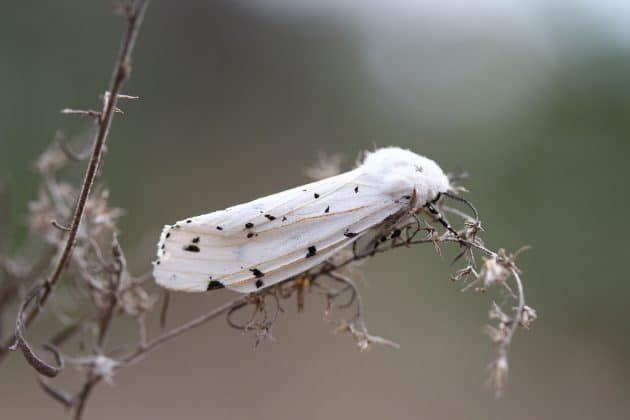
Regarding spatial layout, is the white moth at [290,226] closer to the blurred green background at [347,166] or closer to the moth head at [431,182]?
the moth head at [431,182]

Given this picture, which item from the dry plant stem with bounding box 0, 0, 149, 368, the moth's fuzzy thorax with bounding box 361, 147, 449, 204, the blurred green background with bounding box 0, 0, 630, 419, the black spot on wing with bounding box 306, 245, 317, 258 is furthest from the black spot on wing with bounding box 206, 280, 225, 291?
the blurred green background with bounding box 0, 0, 630, 419

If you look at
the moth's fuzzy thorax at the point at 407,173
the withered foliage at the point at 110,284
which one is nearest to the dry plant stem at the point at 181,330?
the withered foliage at the point at 110,284

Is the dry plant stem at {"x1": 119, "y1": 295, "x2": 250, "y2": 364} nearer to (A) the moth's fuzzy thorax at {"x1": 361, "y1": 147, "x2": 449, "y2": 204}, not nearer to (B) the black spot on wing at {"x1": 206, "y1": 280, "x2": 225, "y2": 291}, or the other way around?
(B) the black spot on wing at {"x1": 206, "y1": 280, "x2": 225, "y2": 291}

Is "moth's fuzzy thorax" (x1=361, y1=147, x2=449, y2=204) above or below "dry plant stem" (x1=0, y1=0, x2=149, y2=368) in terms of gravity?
below

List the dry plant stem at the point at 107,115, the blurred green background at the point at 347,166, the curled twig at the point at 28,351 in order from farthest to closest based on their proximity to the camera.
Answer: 1. the blurred green background at the point at 347,166
2. the curled twig at the point at 28,351
3. the dry plant stem at the point at 107,115

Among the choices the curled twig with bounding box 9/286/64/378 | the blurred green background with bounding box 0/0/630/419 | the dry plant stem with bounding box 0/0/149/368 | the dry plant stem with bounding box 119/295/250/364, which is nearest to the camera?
the dry plant stem with bounding box 0/0/149/368

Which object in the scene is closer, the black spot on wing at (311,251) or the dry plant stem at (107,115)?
the dry plant stem at (107,115)

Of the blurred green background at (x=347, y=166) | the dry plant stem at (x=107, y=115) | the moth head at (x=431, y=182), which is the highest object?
the dry plant stem at (x=107, y=115)

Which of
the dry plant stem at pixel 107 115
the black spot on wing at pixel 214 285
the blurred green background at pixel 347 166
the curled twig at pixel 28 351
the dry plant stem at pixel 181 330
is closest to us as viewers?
the dry plant stem at pixel 107 115

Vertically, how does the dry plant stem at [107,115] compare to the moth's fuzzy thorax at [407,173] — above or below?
above
